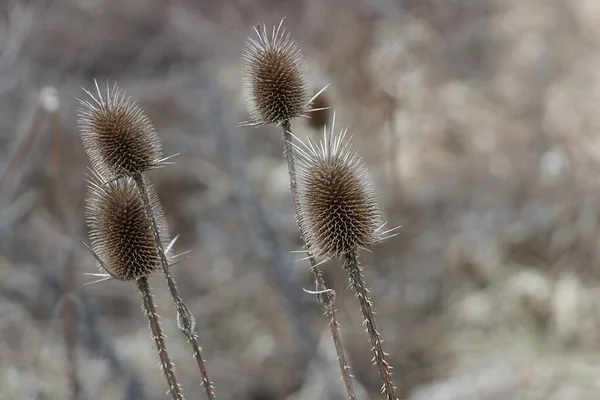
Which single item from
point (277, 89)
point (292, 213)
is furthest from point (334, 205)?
point (292, 213)

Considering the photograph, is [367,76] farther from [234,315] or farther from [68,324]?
[68,324]

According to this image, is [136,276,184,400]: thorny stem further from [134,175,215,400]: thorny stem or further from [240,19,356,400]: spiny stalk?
[240,19,356,400]: spiny stalk

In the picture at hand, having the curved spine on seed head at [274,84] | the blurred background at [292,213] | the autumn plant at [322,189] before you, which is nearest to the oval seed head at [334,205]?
the autumn plant at [322,189]

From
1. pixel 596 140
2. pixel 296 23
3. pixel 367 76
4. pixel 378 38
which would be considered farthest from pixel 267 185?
pixel 596 140

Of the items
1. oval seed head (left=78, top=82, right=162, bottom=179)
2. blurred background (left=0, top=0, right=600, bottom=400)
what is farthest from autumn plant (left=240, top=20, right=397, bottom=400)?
blurred background (left=0, top=0, right=600, bottom=400)

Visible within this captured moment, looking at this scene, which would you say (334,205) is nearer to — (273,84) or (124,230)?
(273,84)

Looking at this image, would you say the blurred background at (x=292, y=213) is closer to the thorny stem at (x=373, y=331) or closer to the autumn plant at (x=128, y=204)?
the autumn plant at (x=128, y=204)

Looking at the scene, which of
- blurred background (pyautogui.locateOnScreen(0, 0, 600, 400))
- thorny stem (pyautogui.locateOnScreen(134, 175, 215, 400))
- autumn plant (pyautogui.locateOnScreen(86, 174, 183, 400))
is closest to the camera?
→ thorny stem (pyautogui.locateOnScreen(134, 175, 215, 400))
